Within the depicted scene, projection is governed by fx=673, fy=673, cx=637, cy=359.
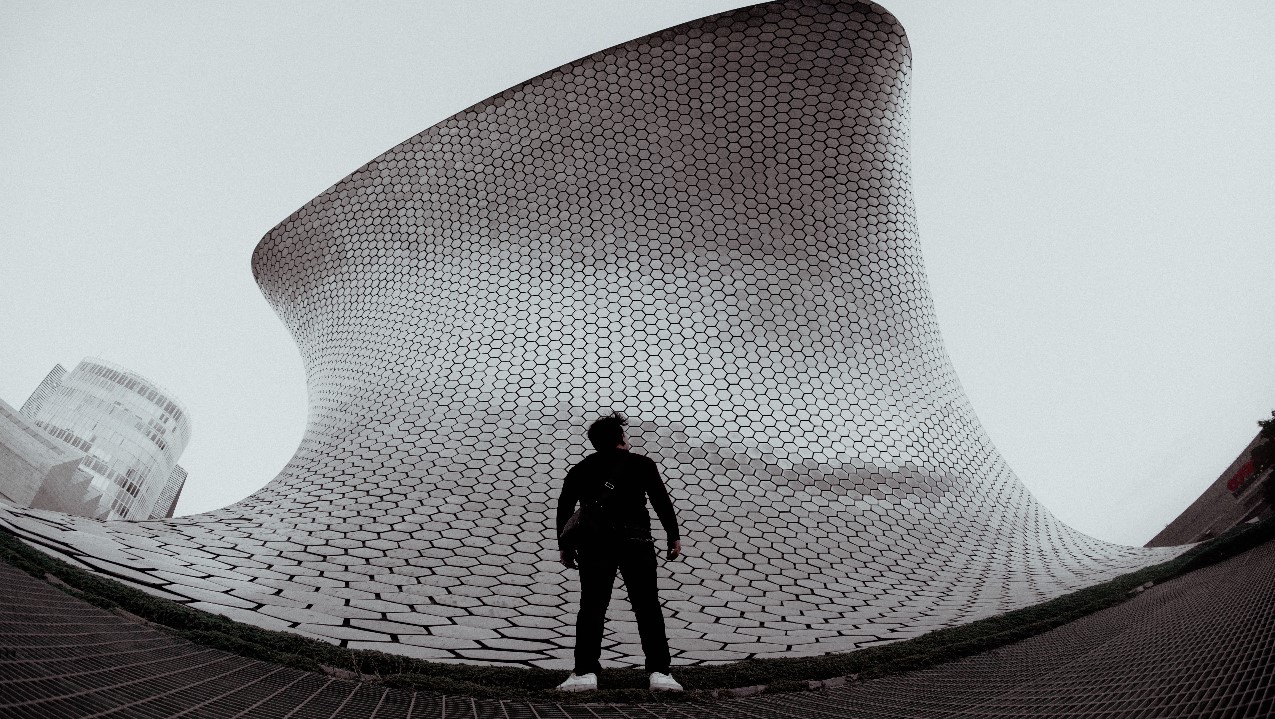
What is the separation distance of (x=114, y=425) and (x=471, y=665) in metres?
28.9

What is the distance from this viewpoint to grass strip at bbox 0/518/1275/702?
166cm

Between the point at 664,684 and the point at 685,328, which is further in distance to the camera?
the point at 685,328

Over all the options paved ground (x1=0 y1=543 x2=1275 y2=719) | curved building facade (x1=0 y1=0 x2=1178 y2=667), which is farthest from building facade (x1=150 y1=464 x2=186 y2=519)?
paved ground (x1=0 y1=543 x2=1275 y2=719)

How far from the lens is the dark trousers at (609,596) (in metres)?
1.75

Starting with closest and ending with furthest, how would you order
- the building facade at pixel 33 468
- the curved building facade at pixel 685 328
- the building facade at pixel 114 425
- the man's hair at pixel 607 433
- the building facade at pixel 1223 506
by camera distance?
1. the man's hair at pixel 607 433
2. the curved building facade at pixel 685 328
3. the building facade at pixel 1223 506
4. the building facade at pixel 33 468
5. the building facade at pixel 114 425

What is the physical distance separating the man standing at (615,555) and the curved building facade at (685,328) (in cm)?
267

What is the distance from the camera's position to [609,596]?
176cm

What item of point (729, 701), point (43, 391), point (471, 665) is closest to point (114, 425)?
point (43, 391)

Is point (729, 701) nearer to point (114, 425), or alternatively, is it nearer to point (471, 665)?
point (471, 665)

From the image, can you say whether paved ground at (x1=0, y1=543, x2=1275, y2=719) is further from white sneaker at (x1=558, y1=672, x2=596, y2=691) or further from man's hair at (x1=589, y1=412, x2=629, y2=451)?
man's hair at (x1=589, y1=412, x2=629, y2=451)

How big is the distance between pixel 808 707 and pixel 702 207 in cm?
524

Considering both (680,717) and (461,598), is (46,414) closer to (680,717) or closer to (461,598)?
(461,598)

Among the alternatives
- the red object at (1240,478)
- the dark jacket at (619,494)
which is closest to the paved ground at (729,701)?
the dark jacket at (619,494)

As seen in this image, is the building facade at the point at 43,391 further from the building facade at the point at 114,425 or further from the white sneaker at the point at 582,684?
the white sneaker at the point at 582,684
